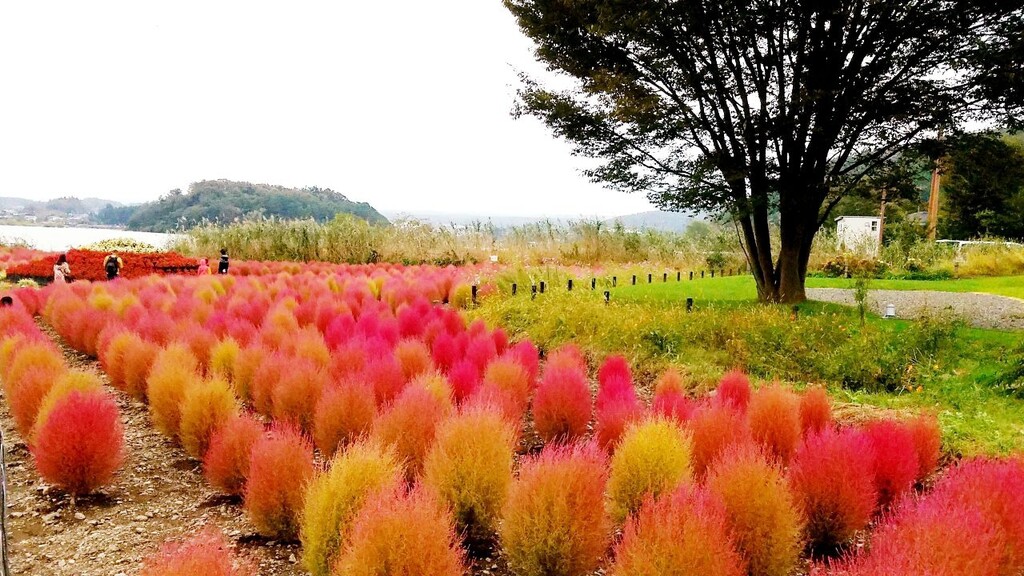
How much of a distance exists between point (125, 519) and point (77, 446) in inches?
21.1

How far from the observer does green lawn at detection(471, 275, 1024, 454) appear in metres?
5.08

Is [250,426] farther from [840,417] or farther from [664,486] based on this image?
[840,417]

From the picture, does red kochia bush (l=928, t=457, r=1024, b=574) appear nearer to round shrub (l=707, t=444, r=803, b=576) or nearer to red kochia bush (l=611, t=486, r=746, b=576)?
round shrub (l=707, t=444, r=803, b=576)

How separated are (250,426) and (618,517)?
7.44 feet

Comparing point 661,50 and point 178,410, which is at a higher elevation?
point 661,50

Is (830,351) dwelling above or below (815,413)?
above

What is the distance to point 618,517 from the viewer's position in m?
3.16

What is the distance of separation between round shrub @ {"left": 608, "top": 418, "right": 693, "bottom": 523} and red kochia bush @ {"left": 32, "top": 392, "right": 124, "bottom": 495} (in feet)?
10.1

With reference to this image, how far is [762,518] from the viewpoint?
8.73 feet

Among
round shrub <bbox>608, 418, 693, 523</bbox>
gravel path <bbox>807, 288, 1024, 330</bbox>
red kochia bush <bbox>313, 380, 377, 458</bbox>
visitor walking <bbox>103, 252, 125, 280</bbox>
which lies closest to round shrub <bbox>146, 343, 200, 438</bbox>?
red kochia bush <bbox>313, 380, 377, 458</bbox>

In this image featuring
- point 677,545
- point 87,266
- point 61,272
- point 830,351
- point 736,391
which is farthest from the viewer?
point 87,266

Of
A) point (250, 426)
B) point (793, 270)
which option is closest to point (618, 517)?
point (250, 426)

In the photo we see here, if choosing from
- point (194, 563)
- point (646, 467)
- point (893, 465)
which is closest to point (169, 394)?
point (194, 563)

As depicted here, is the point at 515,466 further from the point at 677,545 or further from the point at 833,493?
the point at 677,545
